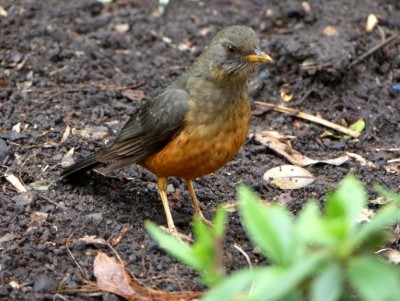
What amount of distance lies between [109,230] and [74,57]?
3461 mm

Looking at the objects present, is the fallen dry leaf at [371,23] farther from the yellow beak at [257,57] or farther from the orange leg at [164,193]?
the orange leg at [164,193]

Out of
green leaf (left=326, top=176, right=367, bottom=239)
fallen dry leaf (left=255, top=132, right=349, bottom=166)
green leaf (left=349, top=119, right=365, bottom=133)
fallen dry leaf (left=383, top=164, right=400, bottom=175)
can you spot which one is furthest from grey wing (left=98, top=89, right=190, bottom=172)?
green leaf (left=326, top=176, right=367, bottom=239)

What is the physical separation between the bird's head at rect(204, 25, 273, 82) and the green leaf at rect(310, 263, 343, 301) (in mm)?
3694

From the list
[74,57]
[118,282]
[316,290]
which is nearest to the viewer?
[316,290]

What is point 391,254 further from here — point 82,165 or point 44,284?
point 82,165

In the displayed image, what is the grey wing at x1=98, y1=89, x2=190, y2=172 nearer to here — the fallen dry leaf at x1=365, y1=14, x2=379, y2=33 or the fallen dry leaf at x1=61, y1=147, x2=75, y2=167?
the fallen dry leaf at x1=61, y1=147, x2=75, y2=167

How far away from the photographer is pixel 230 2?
10.2 meters

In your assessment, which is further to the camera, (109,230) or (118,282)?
(109,230)

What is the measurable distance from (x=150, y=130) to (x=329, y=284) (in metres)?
3.98

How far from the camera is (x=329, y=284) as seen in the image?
8.07 feet

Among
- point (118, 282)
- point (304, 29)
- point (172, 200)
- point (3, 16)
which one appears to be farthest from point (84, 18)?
point (118, 282)

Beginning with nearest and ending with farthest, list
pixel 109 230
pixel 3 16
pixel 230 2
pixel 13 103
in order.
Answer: pixel 109 230
pixel 13 103
pixel 3 16
pixel 230 2

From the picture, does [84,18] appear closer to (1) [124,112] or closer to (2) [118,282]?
(1) [124,112]

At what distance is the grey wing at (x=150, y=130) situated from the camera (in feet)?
19.9
